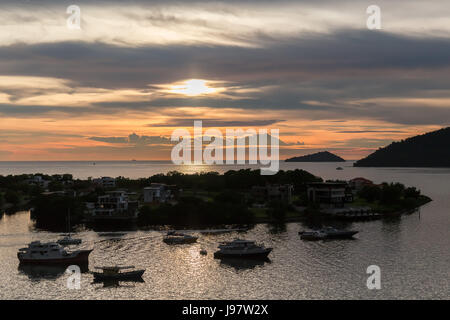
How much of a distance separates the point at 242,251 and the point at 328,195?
6100 cm

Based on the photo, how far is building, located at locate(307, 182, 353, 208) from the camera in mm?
119812

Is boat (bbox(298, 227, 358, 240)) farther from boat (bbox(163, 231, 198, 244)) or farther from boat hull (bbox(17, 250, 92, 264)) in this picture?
boat hull (bbox(17, 250, 92, 264))

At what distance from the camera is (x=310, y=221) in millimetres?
101812

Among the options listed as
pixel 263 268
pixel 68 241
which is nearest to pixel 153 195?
pixel 68 241

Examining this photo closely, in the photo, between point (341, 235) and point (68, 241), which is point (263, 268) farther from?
point (68, 241)

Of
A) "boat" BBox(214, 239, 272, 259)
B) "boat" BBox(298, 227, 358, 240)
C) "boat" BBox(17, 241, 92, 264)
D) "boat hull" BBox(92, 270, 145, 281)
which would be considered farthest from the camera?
"boat" BBox(298, 227, 358, 240)

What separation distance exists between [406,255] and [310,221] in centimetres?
3819

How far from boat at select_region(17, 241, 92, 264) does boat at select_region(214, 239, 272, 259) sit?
18.8m

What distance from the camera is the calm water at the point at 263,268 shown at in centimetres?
4675

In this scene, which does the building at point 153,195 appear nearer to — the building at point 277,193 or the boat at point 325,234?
the building at point 277,193

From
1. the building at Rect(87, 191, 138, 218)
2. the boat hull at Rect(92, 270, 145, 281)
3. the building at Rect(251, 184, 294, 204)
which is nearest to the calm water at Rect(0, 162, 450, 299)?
the boat hull at Rect(92, 270, 145, 281)

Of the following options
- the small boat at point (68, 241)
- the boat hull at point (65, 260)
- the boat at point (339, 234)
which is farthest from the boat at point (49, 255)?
the boat at point (339, 234)
